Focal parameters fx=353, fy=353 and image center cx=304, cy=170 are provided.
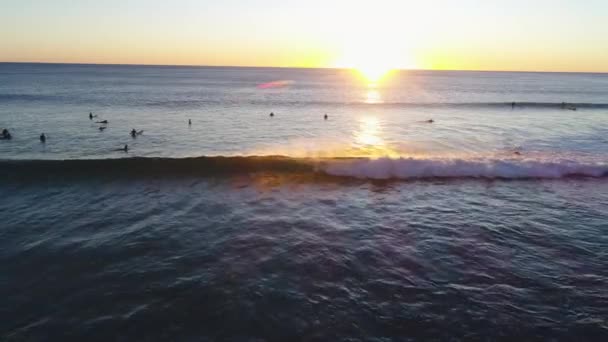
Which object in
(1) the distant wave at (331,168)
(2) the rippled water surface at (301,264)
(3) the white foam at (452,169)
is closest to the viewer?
(2) the rippled water surface at (301,264)

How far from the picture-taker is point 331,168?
2122cm

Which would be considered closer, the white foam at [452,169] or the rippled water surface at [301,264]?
the rippled water surface at [301,264]

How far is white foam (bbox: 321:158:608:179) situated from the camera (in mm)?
20828

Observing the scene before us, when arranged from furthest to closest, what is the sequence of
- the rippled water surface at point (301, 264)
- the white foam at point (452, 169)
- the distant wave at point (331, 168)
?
the white foam at point (452, 169), the distant wave at point (331, 168), the rippled water surface at point (301, 264)

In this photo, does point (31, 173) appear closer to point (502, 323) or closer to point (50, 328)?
point (50, 328)

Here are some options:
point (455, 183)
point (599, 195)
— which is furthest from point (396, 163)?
point (599, 195)

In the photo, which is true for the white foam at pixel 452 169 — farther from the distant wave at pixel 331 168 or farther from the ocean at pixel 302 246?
the ocean at pixel 302 246

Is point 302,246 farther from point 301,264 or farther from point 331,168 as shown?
point 331,168

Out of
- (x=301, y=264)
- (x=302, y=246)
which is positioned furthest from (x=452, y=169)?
(x=301, y=264)

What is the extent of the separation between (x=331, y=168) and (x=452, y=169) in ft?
24.0

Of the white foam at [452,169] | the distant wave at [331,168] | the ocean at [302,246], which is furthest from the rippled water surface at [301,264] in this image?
the white foam at [452,169]

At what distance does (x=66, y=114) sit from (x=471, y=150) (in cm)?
4680

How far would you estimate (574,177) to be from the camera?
20.6 metres

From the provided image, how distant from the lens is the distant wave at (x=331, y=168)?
67.4 ft
